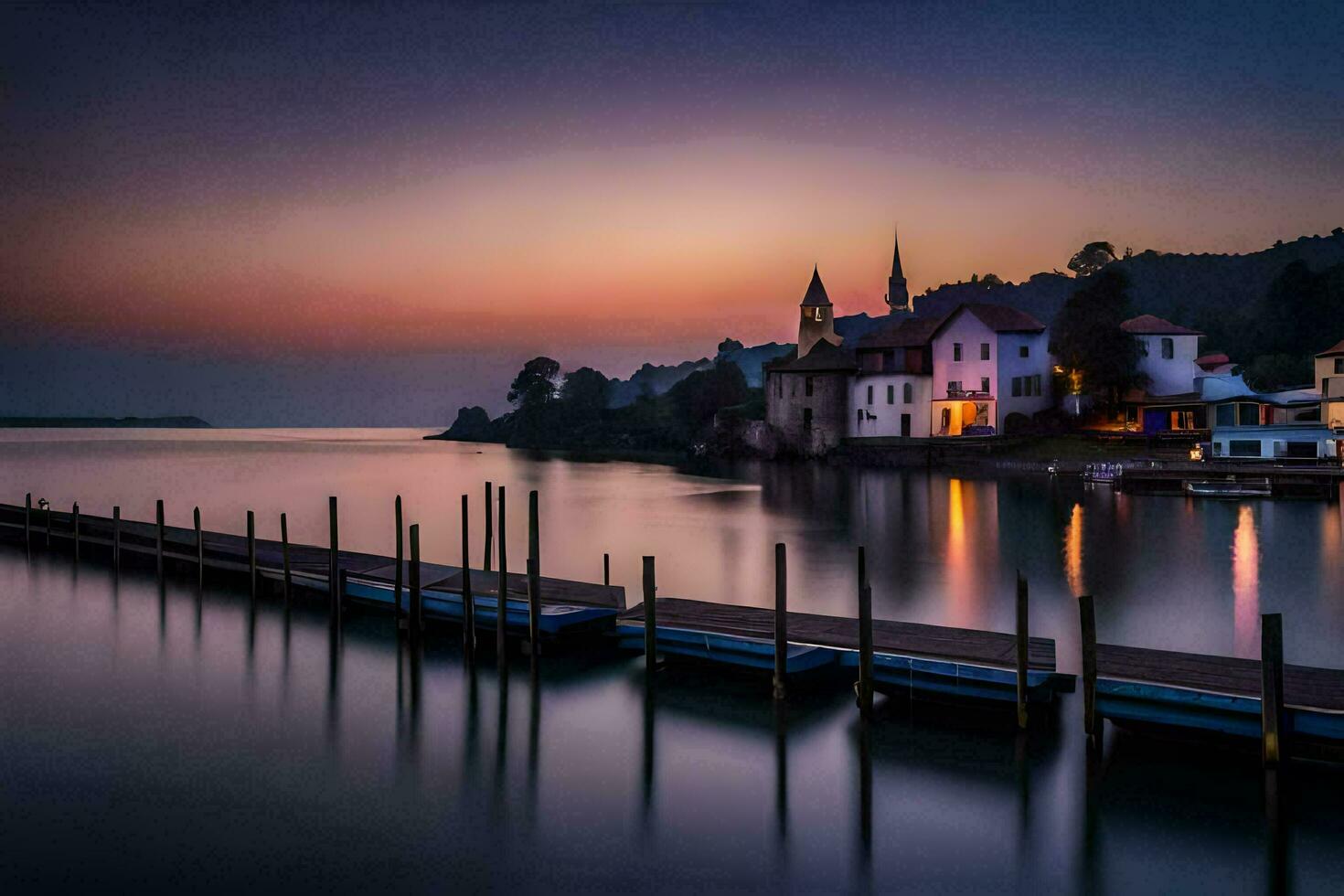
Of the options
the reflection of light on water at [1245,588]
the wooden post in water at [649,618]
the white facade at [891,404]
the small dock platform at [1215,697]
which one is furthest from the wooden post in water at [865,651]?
the white facade at [891,404]

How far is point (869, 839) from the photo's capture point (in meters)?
11.2

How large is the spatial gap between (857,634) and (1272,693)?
610 centimetres

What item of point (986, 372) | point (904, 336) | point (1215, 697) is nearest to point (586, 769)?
point (1215, 697)

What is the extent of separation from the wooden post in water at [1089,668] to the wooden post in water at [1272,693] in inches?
70.8

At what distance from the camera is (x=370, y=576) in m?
22.4

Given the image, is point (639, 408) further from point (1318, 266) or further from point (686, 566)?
point (1318, 266)

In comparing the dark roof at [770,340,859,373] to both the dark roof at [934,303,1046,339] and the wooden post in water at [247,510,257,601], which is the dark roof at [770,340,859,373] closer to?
the dark roof at [934,303,1046,339]

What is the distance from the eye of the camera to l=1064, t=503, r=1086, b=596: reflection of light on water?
2734cm

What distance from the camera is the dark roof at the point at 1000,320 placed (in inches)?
2864

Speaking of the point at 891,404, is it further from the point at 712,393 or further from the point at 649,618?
the point at 649,618

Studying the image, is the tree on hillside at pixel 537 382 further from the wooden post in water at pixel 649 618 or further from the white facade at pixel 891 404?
the wooden post in water at pixel 649 618

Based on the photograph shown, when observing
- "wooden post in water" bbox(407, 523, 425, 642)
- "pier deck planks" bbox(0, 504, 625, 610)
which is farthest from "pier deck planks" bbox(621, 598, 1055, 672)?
"wooden post in water" bbox(407, 523, 425, 642)

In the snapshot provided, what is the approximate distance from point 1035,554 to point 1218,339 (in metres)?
79.2

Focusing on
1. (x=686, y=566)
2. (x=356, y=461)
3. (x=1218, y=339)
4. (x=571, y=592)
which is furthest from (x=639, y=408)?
(x=571, y=592)
